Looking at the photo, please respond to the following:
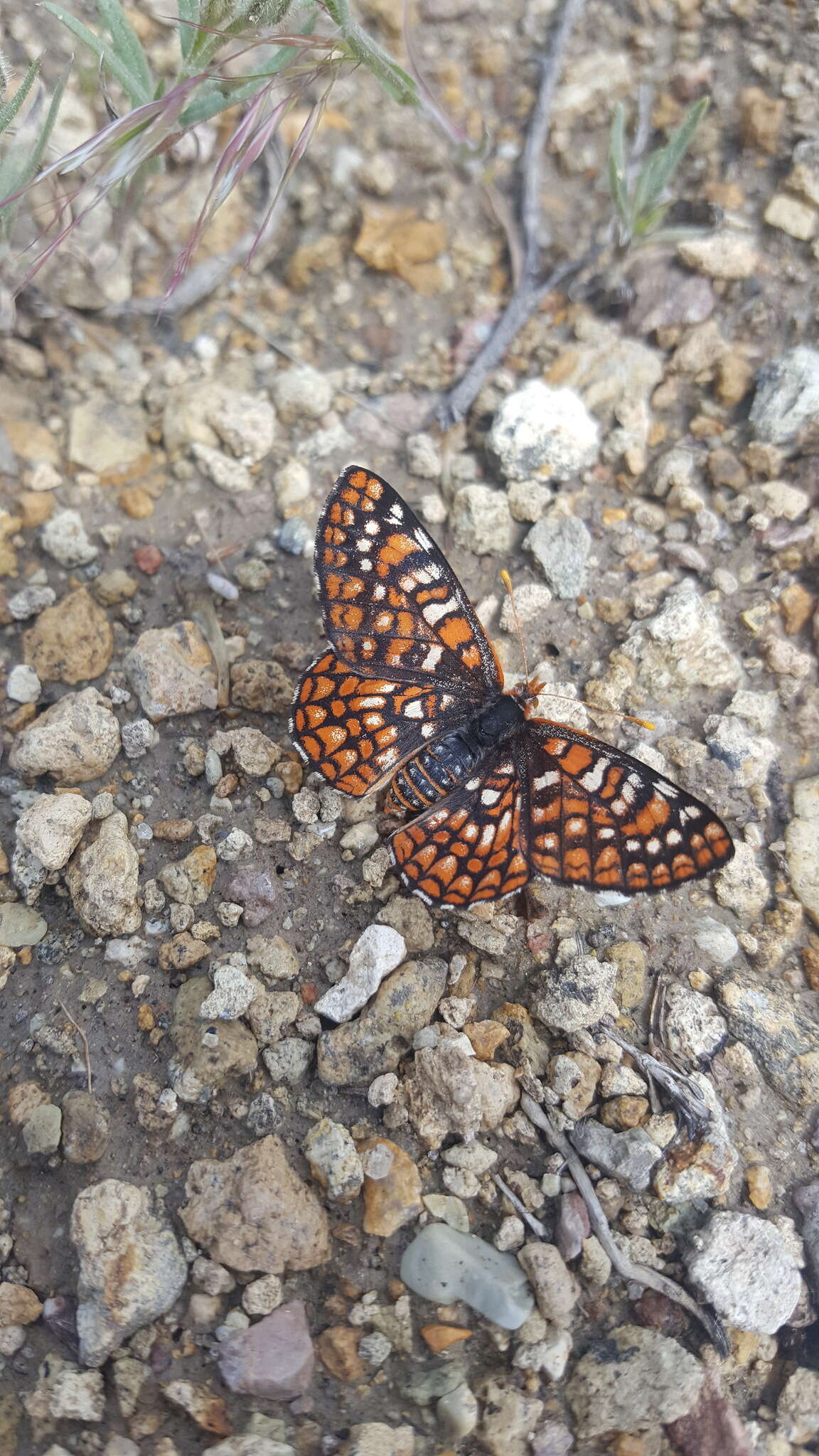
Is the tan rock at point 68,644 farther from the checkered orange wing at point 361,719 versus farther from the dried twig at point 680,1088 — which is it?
the dried twig at point 680,1088

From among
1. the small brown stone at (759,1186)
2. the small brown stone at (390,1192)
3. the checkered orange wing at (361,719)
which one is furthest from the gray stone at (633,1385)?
the checkered orange wing at (361,719)

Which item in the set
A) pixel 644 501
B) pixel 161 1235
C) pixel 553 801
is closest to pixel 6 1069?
pixel 161 1235

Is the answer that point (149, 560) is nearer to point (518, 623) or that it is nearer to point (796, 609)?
point (518, 623)

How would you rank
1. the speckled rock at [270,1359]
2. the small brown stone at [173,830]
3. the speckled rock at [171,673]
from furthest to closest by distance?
the speckled rock at [171,673] → the small brown stone at [173,830] → the speckled rock at [270,1359]

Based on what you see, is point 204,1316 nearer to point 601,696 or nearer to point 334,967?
point 334,967

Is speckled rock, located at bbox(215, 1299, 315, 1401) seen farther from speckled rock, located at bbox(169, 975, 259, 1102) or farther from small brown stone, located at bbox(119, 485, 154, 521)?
small brown stone, located at bbox(119, 485, 154, 521)

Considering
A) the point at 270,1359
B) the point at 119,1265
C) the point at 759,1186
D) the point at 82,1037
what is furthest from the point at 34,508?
the point at 759,1186

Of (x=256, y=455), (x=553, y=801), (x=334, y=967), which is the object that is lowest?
(x=334, y=967)
